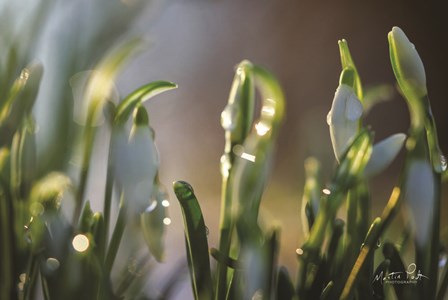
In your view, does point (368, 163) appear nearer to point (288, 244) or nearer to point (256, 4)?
point (288, 244)

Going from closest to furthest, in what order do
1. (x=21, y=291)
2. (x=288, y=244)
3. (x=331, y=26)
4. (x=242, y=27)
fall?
(x=21, y=291) < (x=288, y=244) < (x=242, y=27) < (x=331, y=26)

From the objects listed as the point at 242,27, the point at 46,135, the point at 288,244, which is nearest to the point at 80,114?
the point at 46,135

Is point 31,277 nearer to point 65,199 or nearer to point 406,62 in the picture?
point 65,199

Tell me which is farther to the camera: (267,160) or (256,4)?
(256,4)

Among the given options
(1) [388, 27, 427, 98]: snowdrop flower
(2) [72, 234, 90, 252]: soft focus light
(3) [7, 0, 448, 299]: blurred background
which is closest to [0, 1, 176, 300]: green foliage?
(2) [72, 234, 90, 252]: soft focus light

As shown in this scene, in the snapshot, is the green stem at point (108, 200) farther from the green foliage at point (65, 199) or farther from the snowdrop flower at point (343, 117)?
the snowdrop flower at point (343, 117)

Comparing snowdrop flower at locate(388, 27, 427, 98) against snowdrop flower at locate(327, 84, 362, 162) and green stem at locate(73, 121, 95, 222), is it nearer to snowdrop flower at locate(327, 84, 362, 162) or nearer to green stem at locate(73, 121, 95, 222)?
snowdrop flower at locate(327, 84, 362, 162)
